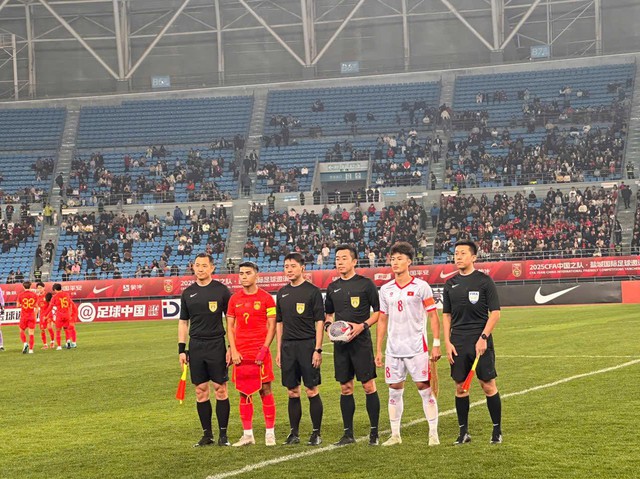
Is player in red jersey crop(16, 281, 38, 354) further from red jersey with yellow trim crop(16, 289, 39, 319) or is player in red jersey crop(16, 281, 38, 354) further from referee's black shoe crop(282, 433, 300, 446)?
referee's black shoe crop(282, 433, 300, 446)

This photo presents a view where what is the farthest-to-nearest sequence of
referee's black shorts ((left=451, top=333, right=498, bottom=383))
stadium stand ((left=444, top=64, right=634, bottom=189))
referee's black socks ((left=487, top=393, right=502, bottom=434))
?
stadium stand ((left=444, top=64, right=634, bottom=189)) → referee's black socks ((left=487, top=393, right=502, bottom=434)) → referee's black shorts ((left=451, top=333, right=498, bottom=383))

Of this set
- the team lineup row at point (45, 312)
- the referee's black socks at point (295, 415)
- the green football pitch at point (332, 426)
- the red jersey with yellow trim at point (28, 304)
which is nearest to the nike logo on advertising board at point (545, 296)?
the green football pitch at point (332, 426)

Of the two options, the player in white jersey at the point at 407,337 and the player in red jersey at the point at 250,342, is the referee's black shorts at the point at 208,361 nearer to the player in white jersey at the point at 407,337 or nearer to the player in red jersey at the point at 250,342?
the player in red jersey at the point at 250,342

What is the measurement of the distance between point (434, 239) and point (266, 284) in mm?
10074

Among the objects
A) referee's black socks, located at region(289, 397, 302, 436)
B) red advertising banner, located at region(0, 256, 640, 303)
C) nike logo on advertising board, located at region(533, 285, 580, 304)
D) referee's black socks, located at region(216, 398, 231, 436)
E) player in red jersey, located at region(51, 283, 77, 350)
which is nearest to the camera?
referee's black socks, located at region(289, 397, 302, 436)

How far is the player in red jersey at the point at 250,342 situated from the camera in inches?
485

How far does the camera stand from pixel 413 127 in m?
63.0

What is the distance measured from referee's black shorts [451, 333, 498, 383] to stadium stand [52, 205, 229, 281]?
138ft

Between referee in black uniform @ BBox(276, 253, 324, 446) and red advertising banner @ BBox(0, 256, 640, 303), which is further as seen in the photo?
red advertising banner @ BBox(0, 256, 640, 303)

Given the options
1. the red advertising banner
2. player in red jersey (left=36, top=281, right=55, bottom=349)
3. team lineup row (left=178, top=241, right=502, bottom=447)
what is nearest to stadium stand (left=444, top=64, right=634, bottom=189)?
the red advertising banner

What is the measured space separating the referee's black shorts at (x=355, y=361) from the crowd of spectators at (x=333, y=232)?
1510 inches

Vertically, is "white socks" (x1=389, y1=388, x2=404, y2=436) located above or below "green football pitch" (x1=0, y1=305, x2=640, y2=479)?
above

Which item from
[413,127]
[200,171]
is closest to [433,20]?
[413,127]

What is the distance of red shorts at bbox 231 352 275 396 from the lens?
1228 centimetres
